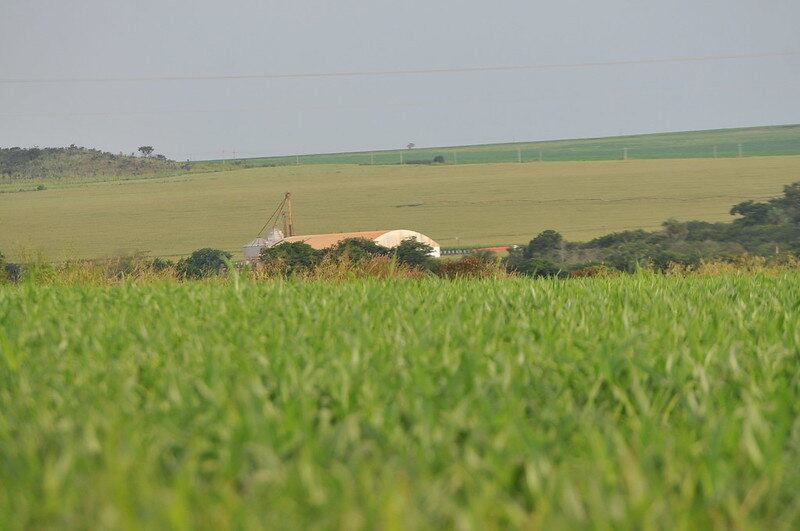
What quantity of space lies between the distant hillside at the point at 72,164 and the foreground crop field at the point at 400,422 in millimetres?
95999

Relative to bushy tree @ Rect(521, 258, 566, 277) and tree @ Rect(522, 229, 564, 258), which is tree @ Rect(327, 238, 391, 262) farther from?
tree @ Rect(522, 229, 564, 258)

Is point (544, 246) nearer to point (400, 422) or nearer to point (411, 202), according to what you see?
point (411, 202)

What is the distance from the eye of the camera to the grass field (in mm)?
113938

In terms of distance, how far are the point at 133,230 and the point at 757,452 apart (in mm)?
78705

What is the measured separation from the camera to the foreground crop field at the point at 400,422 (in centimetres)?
202

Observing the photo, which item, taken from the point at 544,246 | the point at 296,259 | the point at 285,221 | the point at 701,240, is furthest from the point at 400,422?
the point at 285,221

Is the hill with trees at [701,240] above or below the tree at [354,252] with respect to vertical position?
below

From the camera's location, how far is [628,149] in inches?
4783

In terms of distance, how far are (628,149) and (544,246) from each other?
76591 millimetres

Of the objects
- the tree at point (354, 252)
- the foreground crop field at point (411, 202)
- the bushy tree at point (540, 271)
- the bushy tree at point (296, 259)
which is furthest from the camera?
the foreground crop field at point (411, 202)

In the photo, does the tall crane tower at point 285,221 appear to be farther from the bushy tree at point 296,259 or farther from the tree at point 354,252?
the bushy tree at point 296,259

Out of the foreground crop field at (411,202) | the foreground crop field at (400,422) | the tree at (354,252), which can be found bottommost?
the foreground crop field at (411,202)

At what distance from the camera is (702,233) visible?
52.8 metres

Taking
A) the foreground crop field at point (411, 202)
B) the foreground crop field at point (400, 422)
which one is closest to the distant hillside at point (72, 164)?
the foreground crop field at point (411, 202)
